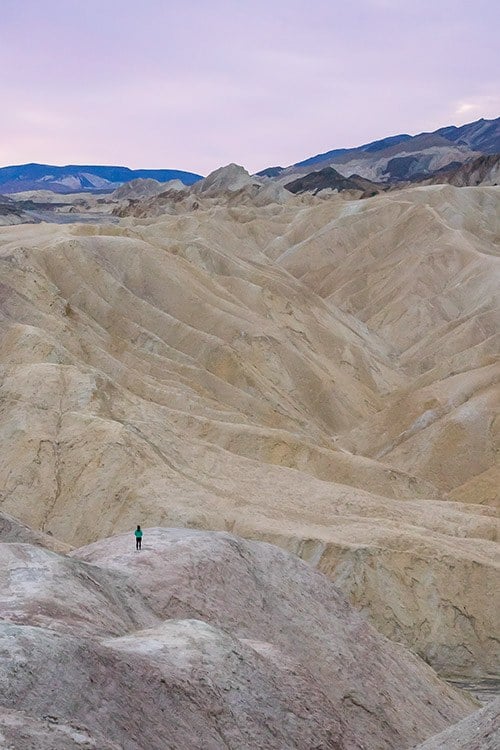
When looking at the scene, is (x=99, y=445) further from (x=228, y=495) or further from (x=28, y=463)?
(x=228, y=495)

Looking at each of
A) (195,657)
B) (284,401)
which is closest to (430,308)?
(284,401)

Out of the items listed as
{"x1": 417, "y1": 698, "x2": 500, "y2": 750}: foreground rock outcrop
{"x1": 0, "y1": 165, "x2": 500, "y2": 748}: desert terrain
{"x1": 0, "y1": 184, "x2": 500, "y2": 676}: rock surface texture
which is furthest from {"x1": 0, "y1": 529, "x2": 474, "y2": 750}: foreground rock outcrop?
{"x1": 0, "y1": 184, "x2": 500, "y2": 676}: rock surface texture

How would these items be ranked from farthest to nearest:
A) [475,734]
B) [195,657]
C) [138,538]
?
[138,538]
[195,657]
[475,734]

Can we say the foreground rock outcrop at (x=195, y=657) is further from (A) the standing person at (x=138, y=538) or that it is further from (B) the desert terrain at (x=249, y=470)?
(A) the standing person at (x=138, y=538)

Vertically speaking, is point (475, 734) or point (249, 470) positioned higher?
point (475, 734)

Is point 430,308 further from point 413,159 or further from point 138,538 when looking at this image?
point 413,159

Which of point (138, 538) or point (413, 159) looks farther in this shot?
point (413, 159)

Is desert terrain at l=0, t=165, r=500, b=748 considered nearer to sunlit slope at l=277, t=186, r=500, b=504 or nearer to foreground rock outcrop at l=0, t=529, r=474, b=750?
foreground rock outcrop at l=0, t=529, r=474, b=750
